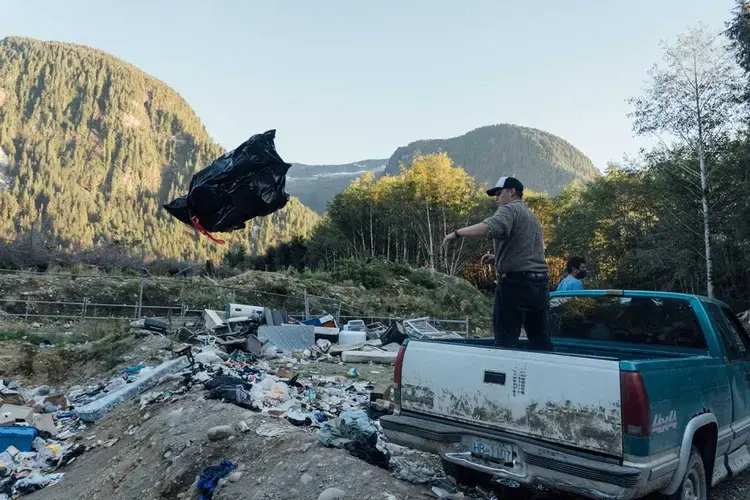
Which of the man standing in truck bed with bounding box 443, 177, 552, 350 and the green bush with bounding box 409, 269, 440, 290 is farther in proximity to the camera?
the green bush with bounding box 409, 269, 440, 290

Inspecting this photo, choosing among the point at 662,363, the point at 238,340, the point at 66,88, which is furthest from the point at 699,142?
the point at 66,88

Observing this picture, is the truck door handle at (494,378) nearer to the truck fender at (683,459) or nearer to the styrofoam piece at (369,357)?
the truck fender at (683,459)

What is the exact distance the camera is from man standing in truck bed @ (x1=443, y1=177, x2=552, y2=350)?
3.82 m

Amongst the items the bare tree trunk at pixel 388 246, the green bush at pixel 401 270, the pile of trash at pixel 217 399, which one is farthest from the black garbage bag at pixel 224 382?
the bare tree trunk at pixel 388 246

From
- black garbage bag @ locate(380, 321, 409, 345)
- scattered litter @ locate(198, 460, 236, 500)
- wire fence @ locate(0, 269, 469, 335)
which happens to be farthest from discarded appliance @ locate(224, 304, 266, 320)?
scattered litter @ locate(198, 460, 236, 500)

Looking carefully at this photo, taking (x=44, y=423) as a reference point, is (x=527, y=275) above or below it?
above

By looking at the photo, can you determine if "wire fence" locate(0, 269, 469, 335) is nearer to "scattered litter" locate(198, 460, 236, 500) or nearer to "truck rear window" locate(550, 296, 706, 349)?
"truck rear window" locate(550, 296, 706, 349)

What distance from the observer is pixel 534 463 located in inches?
110

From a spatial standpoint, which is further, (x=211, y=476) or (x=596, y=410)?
(x=211, y=476)

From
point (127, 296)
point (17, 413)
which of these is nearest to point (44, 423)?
point (17, 413)

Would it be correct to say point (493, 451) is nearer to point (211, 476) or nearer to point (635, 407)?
point (635, 407)

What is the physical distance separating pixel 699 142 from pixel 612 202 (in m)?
14.2

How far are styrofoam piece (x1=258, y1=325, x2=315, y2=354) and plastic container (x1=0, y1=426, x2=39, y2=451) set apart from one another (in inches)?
192

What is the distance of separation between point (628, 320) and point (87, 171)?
185 meters
